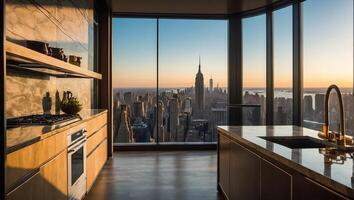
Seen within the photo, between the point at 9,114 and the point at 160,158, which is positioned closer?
the point at 9,114

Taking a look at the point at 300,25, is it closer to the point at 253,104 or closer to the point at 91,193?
the point at 253,104

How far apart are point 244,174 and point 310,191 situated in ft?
4.14

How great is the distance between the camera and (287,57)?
6.22 m

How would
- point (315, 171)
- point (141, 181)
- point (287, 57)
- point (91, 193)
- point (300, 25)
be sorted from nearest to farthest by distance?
point (315, 171)
point (91, 193)
point (141, 181)
point (300, 25)
point (287, 57)

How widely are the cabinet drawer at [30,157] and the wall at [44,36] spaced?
0.42 meters

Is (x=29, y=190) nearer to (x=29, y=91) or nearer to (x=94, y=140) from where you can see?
(x=29, y=91)

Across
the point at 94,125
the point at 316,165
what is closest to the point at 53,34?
the point at 94,125

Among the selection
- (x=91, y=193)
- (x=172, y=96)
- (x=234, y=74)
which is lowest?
(x=91, y=193)

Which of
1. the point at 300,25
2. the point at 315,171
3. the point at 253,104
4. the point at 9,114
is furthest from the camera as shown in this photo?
the point at 253,104

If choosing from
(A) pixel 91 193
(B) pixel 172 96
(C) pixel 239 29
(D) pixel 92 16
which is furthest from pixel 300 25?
(A) pixel 91 193

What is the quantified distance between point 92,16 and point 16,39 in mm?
3379

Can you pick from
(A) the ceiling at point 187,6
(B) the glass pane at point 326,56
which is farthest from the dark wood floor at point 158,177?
(A) the ceiling at point 187,6

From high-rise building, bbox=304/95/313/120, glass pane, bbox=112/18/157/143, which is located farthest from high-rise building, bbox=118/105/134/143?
high-rise building, bbox=304/95/313/120

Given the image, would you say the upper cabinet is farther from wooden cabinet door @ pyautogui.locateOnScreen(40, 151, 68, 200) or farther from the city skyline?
the city skyline
